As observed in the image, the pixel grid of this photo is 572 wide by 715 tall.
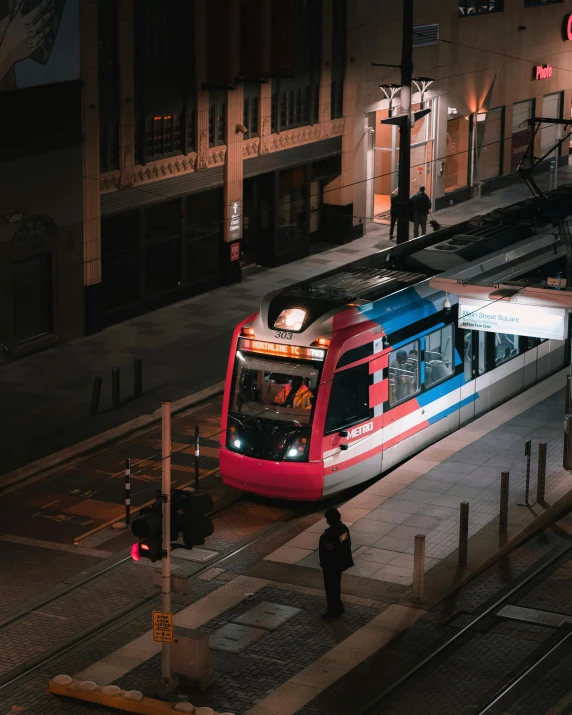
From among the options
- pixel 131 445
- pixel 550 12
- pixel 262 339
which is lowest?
pixel 131 445

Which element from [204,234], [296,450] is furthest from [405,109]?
[296,450]

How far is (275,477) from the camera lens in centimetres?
2394

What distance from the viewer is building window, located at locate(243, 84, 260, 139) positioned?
41.0 meters

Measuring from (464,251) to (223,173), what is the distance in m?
12.8

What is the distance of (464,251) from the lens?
2938 cm

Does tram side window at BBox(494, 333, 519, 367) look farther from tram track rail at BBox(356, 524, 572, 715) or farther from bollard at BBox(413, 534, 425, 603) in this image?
bollard at BBox(413, 534, 425, 603)

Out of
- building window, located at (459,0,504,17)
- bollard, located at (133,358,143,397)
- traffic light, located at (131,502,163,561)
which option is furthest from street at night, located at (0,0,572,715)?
building window, located at (459,0,504,17)

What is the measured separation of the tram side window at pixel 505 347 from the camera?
29.5 meters

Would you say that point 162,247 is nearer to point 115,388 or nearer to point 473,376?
point 115,388

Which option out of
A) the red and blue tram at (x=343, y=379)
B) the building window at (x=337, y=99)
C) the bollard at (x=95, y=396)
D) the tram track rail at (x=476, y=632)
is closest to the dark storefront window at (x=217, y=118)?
the building window at (x=337, y=99)

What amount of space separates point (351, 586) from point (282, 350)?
456cm

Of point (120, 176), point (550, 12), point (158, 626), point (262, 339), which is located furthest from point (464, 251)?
point (550, 12)

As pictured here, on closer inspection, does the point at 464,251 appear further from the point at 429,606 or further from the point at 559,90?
the point at 559,90

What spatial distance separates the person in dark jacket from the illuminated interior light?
4875 millimetres
